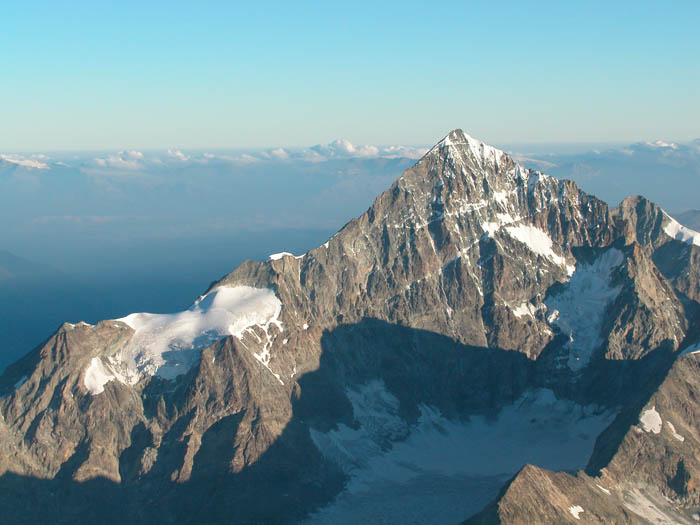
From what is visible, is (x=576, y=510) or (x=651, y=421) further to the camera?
(x=651, y=421)

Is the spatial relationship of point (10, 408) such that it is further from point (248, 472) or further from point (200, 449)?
point (248, 472)

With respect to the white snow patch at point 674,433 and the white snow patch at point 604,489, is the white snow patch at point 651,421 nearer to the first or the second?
the white snow patch at point 674,433

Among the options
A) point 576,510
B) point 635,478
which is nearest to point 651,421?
point 635,478

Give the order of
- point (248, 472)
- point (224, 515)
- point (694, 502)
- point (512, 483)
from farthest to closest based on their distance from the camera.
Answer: point (248, 472) → point (224, 515) → point (694, 502) → point (512, 483)

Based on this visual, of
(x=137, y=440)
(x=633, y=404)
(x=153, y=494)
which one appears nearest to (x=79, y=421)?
(x=137, y=440)

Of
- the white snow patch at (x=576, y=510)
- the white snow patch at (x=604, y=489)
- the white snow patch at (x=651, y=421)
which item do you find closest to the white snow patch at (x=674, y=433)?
the white snow patch at (x=651, y=421)

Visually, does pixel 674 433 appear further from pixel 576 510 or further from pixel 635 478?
pixel 576 510

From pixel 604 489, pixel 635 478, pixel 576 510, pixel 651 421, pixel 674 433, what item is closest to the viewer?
pixel 576 510

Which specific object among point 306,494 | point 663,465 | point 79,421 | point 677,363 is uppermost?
point 677,363
